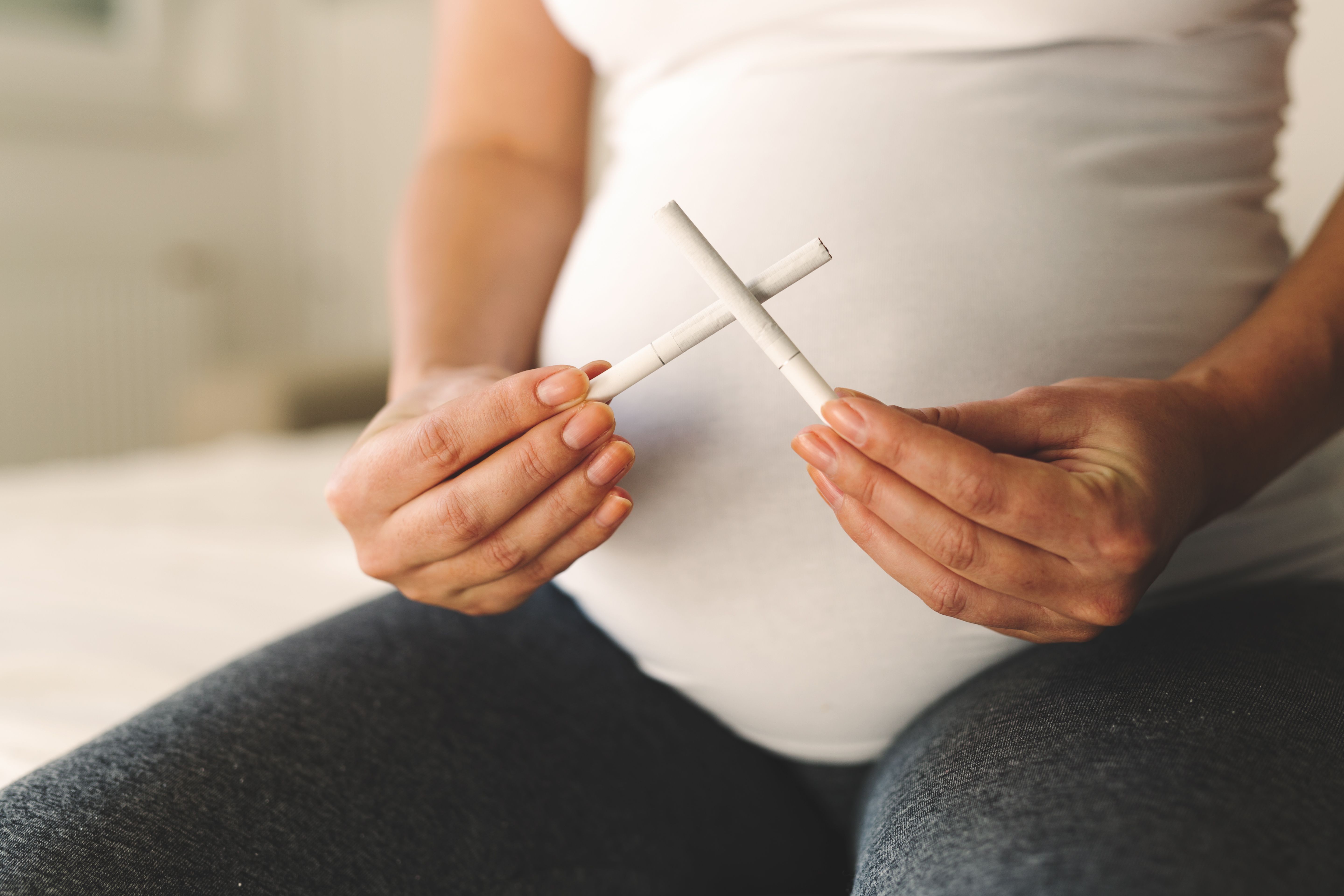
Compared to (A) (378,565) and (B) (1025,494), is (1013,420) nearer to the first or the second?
(B) (1025,494)

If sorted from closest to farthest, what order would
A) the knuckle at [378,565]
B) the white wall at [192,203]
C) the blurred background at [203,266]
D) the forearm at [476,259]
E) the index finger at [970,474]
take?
the index finger at [970,474] → the knuckle at [378,565] → the forearm at [476,259] → the blurred background at [203,266] → the white wall at [192,203]

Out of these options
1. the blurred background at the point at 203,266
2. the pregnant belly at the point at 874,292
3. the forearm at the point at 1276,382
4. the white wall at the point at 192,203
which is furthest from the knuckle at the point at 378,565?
the white wall at the point at 192,203

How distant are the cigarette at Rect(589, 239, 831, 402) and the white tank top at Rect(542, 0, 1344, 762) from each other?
0.09 meters

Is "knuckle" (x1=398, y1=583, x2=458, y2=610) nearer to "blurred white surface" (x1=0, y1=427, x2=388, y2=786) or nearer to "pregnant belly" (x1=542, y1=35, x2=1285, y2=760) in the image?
"pregnant belly" (x1=542, y1=35, x2=1285, y2=760)

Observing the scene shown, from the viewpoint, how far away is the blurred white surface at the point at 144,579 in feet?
2.10

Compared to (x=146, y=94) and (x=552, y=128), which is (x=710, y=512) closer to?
(x=552, y=128)

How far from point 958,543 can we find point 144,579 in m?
0.78

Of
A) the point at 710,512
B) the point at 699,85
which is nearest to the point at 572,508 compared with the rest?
the point at 710,512

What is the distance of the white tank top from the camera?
427 mm

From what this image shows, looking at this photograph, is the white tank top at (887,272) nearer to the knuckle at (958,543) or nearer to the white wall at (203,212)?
the knuckle at (958,543)

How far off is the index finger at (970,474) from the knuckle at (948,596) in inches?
1.3

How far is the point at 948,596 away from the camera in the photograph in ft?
1.12

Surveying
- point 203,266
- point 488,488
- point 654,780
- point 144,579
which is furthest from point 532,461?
point 203,266

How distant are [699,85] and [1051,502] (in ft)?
1.14
